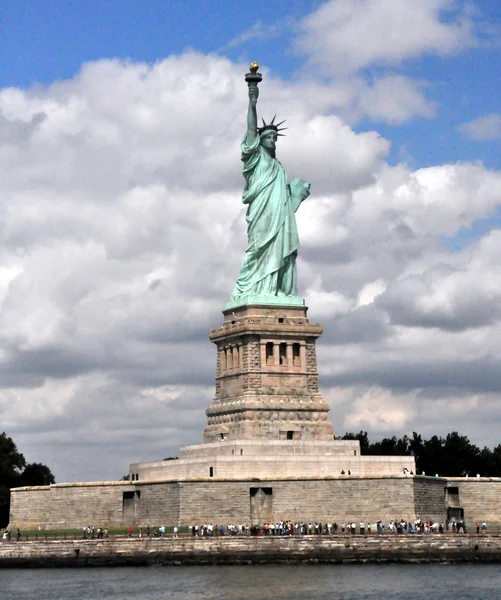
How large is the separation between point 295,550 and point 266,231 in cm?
1707

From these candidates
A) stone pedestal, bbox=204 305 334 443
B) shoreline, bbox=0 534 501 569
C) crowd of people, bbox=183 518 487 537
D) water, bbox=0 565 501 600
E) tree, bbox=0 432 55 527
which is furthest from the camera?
tree, bbox=0 432 55 527

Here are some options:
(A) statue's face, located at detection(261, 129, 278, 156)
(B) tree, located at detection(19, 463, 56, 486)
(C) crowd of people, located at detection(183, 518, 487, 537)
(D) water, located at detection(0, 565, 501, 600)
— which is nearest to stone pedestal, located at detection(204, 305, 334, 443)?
(C) crowd of people, located at detection(183, 518, 487, 537)

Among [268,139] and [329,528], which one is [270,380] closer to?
[329,528]

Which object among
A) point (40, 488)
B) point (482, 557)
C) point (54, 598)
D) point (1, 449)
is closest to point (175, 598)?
point (54, 598)

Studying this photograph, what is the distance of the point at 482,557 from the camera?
5759 centimetres

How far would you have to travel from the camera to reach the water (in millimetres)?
47969

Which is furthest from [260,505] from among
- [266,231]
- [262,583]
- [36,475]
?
[36,475]

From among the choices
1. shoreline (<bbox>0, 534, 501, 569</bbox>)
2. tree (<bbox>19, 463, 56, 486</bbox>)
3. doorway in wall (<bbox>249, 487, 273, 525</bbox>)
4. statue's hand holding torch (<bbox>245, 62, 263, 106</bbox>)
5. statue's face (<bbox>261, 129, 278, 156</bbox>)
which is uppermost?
statue's hand holding torch (<bbox>245, 62, 263, 106</bbox>)

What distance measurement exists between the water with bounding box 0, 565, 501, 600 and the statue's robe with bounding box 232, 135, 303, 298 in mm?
16206

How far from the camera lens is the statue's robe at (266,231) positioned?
222 ft

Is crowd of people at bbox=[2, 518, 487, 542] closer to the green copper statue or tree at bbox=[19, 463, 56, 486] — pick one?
the green copper statue

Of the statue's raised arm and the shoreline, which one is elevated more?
the statue's raised arm

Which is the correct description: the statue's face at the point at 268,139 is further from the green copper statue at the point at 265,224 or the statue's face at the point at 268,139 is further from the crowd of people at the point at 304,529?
the crowd of people at the point at 304,529

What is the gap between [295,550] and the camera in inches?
2254
